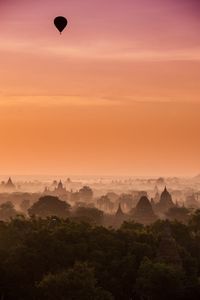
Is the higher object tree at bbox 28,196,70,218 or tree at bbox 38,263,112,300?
tree at bbox 28,196,70,218

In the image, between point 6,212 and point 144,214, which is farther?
point 6,212

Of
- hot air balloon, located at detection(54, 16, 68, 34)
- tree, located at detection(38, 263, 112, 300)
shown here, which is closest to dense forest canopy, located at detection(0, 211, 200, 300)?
tree, located at detection(38, 263, 112, 300)

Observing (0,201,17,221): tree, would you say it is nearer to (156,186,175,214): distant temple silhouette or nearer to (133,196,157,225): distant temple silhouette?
(133,196,157,225): distant temple silhouette

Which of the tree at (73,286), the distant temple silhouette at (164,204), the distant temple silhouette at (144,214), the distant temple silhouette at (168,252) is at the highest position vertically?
the distant temple silhouette at (164,204)

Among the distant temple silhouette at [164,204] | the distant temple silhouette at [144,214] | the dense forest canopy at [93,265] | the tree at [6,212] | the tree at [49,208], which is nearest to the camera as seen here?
the dense forest canopy at [93,265]

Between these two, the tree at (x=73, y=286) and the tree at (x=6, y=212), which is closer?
the tree at (x=73, y=286)

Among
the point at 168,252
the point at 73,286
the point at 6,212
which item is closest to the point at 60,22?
the point at 168,252

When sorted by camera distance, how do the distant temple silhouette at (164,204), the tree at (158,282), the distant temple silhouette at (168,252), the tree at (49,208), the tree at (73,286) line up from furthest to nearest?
the distant temple silhouette at (164,204), the tree at (49,208), the distant temple silhouette at (168,252), the tree at (158,282), the tree at (73,286)

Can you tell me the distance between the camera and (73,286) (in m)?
50.0

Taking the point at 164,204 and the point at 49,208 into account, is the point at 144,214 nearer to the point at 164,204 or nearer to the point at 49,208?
the point at 49,208

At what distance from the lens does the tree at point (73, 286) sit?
163 ft

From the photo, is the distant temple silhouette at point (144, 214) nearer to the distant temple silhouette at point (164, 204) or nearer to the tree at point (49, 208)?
the tree at point (49, 208)

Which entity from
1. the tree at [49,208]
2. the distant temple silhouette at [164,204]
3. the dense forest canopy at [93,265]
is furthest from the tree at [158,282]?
the distant temple silhouette at [164,204]

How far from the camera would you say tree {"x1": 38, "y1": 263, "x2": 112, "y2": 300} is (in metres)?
49.8
